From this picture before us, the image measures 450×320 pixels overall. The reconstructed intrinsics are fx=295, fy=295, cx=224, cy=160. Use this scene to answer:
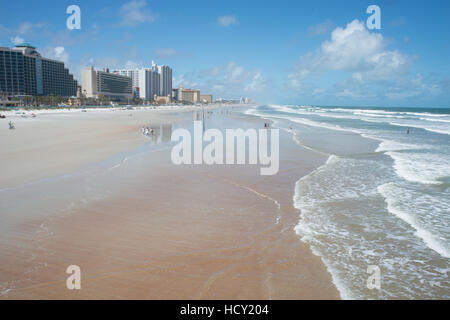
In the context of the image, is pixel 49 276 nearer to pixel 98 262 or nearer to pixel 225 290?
pixel 98 262

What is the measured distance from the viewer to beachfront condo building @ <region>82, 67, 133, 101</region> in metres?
140

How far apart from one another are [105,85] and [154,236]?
160462mm

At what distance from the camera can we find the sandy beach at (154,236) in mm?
4547

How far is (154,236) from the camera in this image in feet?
20.4

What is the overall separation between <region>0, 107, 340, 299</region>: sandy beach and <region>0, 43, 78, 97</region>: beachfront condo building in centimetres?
11711

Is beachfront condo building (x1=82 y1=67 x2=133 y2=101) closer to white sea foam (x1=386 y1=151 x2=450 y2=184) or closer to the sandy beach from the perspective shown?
the sandy beach

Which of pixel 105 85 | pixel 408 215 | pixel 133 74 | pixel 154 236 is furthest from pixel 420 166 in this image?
pixel 133 74

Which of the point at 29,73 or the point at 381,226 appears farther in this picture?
the point at 29,73

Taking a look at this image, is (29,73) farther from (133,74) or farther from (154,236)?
(154,236)

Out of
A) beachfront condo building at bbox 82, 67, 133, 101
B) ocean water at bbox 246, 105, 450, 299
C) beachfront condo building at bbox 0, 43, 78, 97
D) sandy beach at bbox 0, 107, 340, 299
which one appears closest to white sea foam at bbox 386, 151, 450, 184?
ocean water at bbox 246, 105, 450, 299

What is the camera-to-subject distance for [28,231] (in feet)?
20.7

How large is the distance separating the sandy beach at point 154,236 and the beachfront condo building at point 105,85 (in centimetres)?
13073
